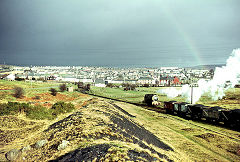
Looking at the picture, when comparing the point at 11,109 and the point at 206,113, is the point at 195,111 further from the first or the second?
the point at 11,109

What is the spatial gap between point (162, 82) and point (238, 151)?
149386 mm

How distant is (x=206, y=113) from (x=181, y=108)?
6.31 metres

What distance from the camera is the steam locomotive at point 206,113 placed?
27.2m

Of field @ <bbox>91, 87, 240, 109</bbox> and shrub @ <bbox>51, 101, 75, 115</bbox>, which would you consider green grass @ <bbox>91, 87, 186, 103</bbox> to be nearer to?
field @ <bbox>91, 87, 240, 109</bbox>

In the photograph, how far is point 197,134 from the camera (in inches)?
943

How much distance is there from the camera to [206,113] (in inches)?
1238

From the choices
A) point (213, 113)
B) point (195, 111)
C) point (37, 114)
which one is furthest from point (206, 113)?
point (37, 114)

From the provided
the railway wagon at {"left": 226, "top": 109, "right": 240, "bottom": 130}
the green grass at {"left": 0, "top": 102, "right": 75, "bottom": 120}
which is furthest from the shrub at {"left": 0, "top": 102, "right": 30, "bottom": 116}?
the railway wagon at {"left": 226, "top": 109, "right": 240, "bottom": 130}

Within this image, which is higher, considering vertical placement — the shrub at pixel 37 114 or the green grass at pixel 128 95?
the shrub at pixel 37 114

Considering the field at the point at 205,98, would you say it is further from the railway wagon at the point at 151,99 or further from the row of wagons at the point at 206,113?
the row of wagons at the point at 206,113

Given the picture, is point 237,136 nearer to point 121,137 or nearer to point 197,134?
point 197,134

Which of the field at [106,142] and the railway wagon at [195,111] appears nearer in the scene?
the field at [106,142]

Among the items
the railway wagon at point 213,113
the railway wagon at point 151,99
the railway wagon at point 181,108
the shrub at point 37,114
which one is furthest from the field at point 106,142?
the railway wagon at point 151,99

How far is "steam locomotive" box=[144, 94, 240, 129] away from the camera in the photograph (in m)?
27.2
